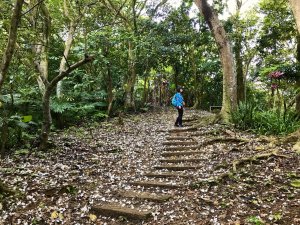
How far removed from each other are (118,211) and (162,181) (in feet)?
5.07

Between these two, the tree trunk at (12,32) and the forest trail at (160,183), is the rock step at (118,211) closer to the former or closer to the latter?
the forest trail at (160,183)

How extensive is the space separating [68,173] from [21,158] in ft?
4.76

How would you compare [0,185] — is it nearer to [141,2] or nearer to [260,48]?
[141,2]

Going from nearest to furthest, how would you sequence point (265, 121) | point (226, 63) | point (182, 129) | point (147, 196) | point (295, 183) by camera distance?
point (295, 183)
point (147, 196)
point (265, 121)
point (226, 63)
point (182, 129)

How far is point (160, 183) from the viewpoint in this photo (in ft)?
19.2

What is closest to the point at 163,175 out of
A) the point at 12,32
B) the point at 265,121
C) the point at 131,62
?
the point at 12,32

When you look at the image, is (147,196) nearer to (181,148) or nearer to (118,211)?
(118,211)

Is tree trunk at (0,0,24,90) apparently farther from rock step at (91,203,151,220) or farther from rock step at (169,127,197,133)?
rock step at (169,127,197,133)

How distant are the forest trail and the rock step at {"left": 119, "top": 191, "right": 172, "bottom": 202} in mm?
18

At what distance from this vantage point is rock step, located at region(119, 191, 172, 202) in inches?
202

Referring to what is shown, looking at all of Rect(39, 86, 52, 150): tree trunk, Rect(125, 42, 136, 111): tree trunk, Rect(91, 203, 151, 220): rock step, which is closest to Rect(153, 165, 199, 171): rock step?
Rect(91, 203, 151, 220): rock step

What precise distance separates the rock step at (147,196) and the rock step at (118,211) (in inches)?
17.5

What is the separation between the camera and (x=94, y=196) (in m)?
5.45

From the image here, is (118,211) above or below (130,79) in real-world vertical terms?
below
